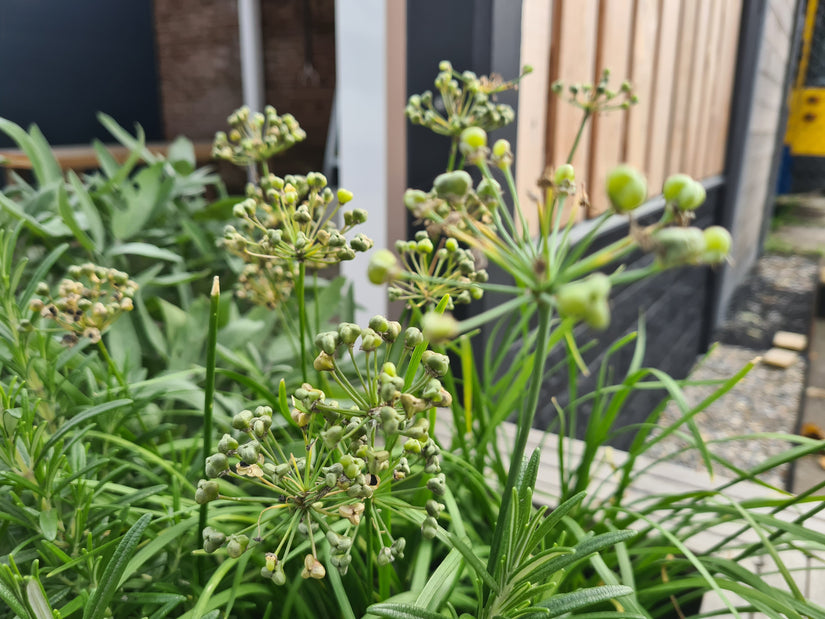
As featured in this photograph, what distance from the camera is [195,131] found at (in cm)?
571

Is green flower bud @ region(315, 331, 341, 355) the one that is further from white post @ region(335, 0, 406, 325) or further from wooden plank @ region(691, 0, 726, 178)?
wooden plank @ region(691, 0, 726, 178)

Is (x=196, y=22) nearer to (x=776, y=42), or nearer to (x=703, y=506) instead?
(x=776, y=42)

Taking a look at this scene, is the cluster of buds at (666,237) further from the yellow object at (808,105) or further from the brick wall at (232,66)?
the yellow object at (808,105)

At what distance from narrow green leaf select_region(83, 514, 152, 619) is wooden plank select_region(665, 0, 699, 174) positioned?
8.70 feet

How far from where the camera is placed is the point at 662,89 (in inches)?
93.7

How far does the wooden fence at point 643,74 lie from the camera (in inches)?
61.0

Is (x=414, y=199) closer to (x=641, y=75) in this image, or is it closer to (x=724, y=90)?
(x=641, y=75)

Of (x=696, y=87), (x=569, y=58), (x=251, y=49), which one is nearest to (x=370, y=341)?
(x=569, y=58)

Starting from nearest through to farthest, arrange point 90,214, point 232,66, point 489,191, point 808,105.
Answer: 1. point 489,191
2. point 90,214
3. point 232,66
4. point 808,105

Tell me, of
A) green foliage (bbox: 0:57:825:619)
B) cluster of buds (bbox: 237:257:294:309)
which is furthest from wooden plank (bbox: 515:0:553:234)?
cluster of buds (bbox: 237:257:294:309)

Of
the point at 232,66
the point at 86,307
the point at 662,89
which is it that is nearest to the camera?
the point at 86,307

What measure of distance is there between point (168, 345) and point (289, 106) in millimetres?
4208

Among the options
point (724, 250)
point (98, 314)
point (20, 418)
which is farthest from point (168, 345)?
point (724, 250)

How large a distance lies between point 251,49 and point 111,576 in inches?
197
